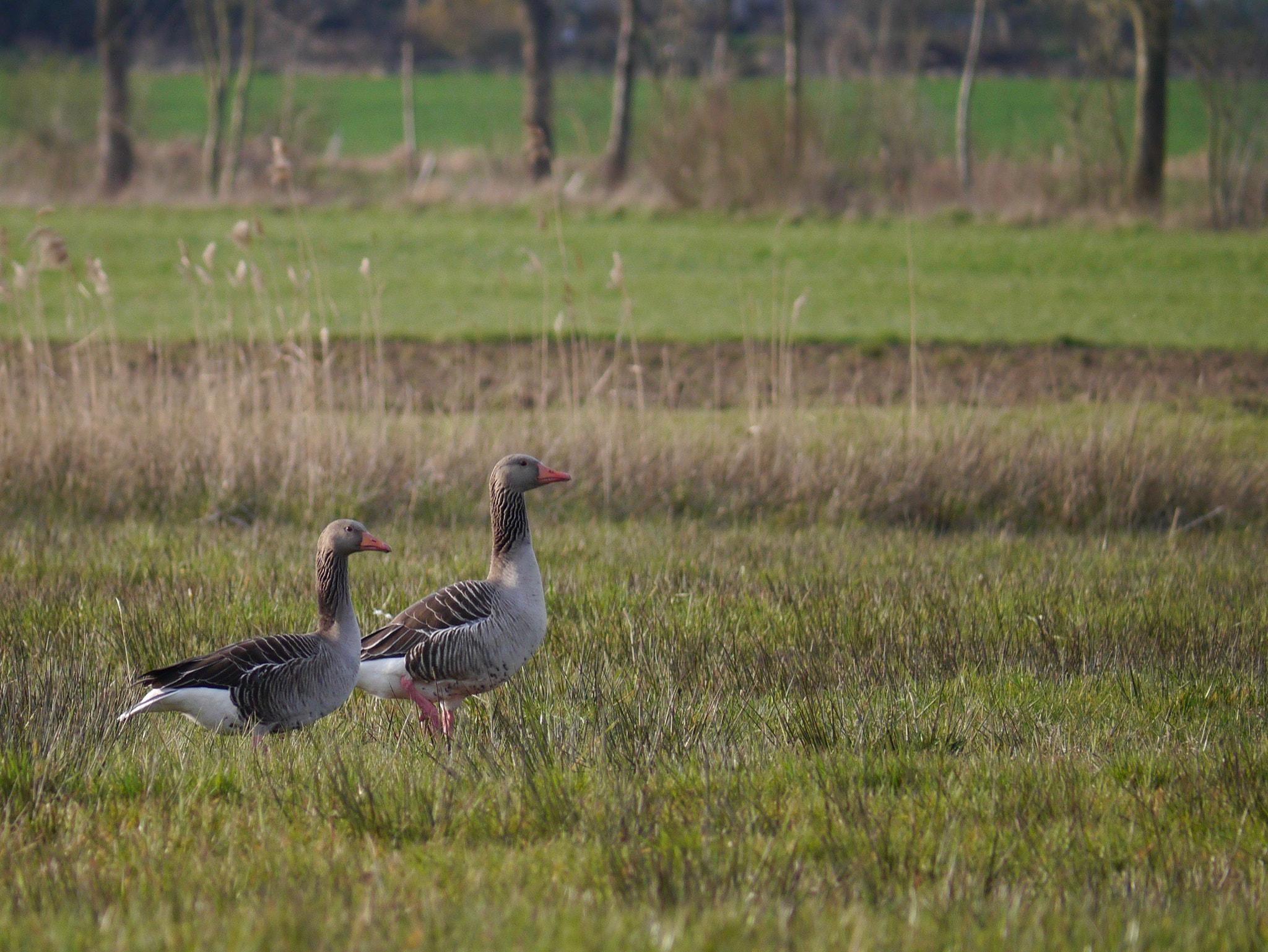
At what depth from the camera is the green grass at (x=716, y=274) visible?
1622 cm

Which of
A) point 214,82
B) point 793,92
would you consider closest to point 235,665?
point 793,92

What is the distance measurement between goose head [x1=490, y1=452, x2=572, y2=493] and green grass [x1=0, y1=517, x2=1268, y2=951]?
2.50 ft

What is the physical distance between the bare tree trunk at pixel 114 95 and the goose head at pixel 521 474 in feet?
86.8

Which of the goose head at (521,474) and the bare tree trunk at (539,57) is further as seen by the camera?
the bare tree trunk at (539,57)

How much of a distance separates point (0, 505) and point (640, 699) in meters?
5.90

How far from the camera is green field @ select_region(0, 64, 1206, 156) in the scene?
31.0 metres

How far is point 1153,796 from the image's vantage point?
12.7 ft

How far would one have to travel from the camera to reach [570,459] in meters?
9.51

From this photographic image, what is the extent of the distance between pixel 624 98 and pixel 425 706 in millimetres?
26411

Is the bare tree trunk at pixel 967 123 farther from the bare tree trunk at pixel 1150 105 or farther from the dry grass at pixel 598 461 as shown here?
the dry grass at pixel 598 461

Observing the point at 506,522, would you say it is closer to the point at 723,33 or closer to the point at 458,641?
the point at 458,641

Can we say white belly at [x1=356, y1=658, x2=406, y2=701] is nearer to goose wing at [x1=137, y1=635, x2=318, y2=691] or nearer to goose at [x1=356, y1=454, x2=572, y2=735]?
goose at [x1=356, y1=454, x2=572, y2=735]

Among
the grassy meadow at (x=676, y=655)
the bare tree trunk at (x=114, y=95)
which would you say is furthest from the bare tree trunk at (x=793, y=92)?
the bare tree trunk at (x=114, y=95)

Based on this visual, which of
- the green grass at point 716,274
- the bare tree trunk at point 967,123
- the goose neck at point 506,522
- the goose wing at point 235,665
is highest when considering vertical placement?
the bare tree trunk at point 967,123
